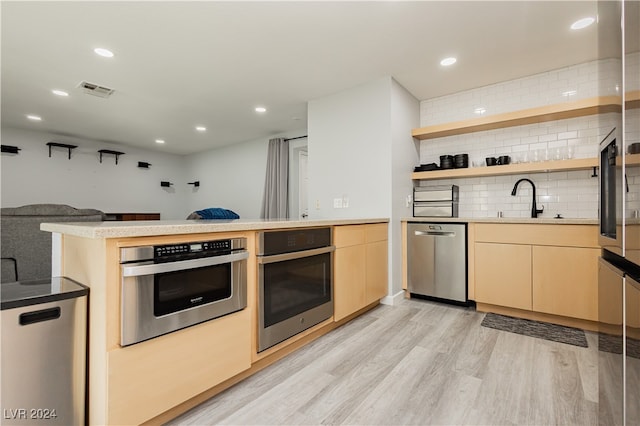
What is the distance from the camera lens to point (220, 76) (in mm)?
3389

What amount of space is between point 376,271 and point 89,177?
6.50 m

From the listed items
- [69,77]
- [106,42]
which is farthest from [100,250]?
[69,77]

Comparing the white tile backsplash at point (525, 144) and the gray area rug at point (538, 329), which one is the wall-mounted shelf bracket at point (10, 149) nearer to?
the white tile backsplash at point (525, 144)

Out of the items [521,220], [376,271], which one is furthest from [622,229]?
[376,271]

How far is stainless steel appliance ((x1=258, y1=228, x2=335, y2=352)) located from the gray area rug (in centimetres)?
151

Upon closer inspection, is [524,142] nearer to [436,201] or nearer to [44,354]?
[436,201]

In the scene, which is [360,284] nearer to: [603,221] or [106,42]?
[603,221]

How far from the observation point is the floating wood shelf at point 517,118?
2.79 m

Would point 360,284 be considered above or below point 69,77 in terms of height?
below

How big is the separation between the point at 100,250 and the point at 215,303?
57 cm

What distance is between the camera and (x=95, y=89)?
3.69 meters

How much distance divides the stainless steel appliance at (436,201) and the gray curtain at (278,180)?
264 centimetres

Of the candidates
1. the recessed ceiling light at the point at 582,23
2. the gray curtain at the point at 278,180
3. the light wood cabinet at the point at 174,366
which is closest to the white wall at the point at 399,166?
the recessed ceiling light at the point at 582,23

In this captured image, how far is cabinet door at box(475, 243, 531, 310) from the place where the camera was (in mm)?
2705
